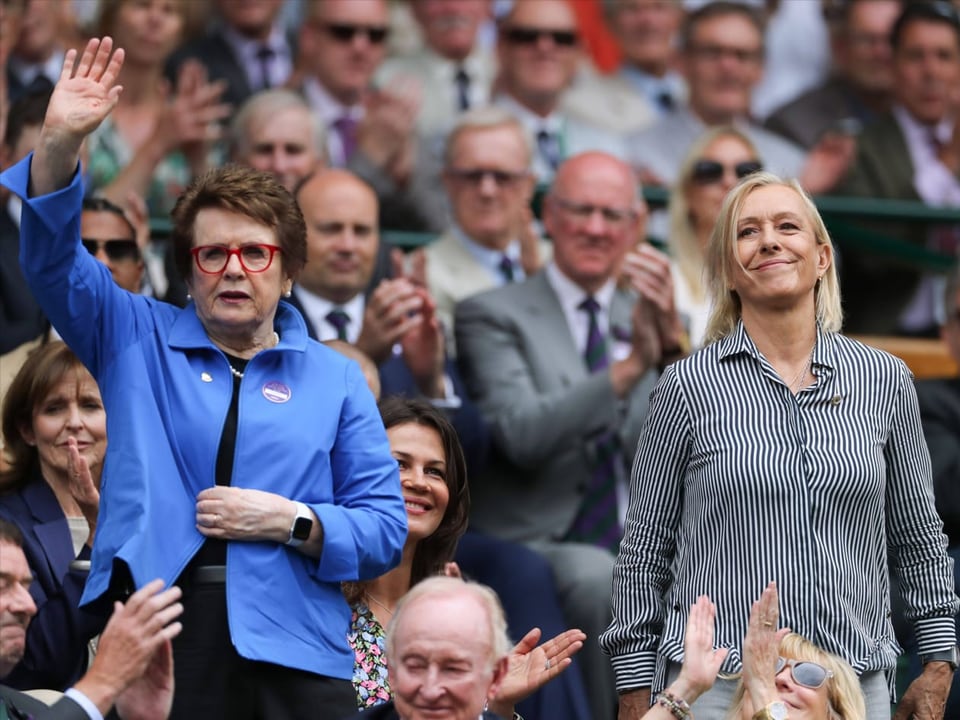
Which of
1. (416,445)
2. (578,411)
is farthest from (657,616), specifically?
(578,411)

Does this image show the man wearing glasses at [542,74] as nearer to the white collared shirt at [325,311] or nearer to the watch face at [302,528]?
the white collared shirt at [325,311]

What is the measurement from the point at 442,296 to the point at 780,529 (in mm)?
3206

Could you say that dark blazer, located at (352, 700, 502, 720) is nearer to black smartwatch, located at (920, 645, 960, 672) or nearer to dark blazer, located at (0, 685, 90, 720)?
dark blazer, located at (0, 685, 90, 720)

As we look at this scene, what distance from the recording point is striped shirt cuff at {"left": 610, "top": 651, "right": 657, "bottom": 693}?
14.4 feet

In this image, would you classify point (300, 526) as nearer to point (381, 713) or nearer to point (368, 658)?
point (381, 713)

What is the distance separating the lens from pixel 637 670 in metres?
4.41

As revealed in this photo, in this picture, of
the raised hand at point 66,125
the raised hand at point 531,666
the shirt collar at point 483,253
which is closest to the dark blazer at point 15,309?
the shirt collar at point 483,253

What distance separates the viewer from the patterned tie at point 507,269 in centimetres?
756

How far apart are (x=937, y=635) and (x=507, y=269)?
3410 millimetres

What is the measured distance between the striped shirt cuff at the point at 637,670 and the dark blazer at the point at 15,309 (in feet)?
8.30

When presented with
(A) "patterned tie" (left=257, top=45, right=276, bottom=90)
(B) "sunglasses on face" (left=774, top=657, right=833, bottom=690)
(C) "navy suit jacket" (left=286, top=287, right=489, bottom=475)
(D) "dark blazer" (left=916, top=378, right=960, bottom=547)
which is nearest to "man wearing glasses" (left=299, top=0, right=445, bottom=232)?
(A) "patterned tie" (left=257, top=45, right=276, bottom=90)

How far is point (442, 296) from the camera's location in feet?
24.0

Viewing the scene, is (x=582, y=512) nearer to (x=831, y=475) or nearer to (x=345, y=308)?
(x=345, y=308)

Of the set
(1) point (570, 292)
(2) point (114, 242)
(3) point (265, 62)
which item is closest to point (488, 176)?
(1) point (570, 292)
